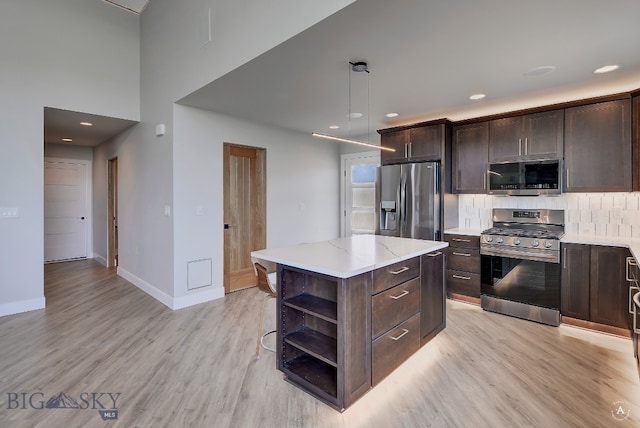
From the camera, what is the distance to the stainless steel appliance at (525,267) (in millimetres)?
3326

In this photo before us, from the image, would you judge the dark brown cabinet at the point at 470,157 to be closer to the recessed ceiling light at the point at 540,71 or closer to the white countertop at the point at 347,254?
the recessed ceiling light at the point at 540,71

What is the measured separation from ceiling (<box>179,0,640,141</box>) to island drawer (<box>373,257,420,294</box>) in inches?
64.0

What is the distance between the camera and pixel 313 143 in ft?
18.5

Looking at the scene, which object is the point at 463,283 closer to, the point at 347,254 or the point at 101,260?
the point at 347,254

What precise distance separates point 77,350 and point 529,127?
516 centimetres

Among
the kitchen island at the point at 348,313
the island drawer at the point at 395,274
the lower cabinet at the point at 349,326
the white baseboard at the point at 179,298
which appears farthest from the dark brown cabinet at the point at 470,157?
the white baseboard at the point at 179,298

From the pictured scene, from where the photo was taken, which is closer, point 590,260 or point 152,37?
point 590,260

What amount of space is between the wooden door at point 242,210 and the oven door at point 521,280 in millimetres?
3106

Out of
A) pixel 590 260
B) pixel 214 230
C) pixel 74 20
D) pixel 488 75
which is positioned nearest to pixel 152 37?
pixel 74 20

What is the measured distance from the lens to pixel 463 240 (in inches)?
155

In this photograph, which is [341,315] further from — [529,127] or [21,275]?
[21,275]

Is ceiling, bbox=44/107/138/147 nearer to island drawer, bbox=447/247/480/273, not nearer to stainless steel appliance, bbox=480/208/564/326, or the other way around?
island drawer, bbox=447/247/480/273
